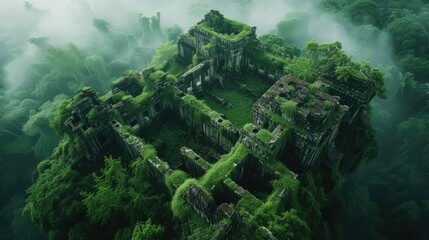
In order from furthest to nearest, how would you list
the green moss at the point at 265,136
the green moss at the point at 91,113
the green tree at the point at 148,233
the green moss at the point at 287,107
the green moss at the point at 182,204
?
the green moss at the point at 91,113
the green moss at the point at 287,107
the green moss at the point at 265,136
the green tree at the point at 148,233
the green moss at the point at 182,204

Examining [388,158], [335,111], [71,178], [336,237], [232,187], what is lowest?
[388,158]

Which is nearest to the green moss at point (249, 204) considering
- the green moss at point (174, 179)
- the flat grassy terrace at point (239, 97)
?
the green moss at point (174, 179)

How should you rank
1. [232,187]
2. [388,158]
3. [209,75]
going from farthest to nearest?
[388,158], [209,75], [232,187]

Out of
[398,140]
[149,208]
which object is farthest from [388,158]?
[149,208]

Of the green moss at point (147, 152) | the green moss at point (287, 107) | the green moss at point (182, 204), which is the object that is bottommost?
the green moss at point (147, 152)

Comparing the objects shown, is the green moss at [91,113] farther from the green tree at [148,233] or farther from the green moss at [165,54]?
the green moss at [165,54]

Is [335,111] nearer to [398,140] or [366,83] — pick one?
[366,83]

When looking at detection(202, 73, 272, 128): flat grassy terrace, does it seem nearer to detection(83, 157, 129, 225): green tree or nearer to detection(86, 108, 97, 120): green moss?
detection(86, 108, 97, 120): green moss

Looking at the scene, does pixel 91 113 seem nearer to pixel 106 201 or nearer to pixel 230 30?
pixel 106 201

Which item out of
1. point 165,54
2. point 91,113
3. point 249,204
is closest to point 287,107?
point 249,204
